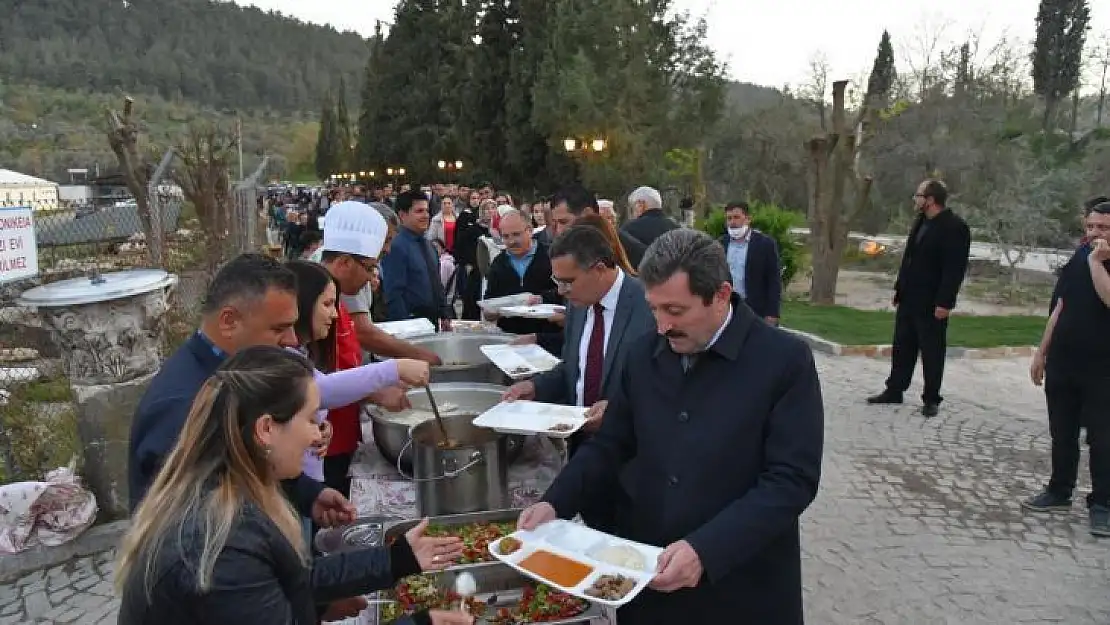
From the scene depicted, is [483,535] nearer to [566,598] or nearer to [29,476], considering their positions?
[566,598]

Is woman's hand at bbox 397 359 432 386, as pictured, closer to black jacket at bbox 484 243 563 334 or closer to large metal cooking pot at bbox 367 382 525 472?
large metal cooking pot at bbox 367 382 525 472

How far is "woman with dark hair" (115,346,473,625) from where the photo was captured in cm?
126

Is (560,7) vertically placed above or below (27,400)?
above

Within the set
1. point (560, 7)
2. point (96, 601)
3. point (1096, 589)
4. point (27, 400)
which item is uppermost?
point (560, 7)

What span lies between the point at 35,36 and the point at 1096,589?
132m

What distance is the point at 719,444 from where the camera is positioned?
1.91 meters

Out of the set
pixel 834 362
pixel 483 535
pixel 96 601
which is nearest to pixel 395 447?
pixel 483 535

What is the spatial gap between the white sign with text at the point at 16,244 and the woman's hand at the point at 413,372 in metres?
3.15

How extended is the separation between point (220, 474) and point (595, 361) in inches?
71.0

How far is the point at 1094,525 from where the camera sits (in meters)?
4.34

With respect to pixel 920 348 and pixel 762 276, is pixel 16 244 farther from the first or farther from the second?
pixel 920 348

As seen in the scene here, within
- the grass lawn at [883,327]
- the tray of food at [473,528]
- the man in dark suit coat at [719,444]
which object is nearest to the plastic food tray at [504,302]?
the tray of food at [473,528]

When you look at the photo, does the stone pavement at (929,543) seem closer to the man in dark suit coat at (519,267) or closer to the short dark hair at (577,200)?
the man in dark suit coat at (519,267)

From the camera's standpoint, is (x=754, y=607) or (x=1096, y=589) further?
(x=1096, y=589)
